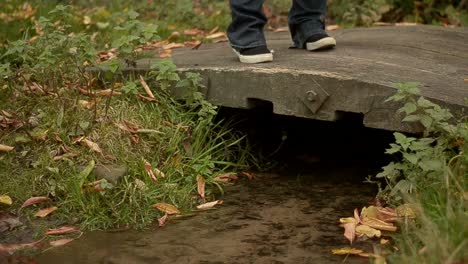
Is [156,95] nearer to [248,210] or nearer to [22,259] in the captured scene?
[248,210]

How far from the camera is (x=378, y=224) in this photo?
3.12 m

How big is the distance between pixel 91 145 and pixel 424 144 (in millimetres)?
1692

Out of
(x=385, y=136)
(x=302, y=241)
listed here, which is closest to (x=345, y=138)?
(x=385, y=136)

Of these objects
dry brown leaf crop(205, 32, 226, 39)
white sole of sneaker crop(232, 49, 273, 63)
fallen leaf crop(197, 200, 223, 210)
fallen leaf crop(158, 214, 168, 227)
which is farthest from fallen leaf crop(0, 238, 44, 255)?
dry brown leaf crop(205, 32, 226, 39)

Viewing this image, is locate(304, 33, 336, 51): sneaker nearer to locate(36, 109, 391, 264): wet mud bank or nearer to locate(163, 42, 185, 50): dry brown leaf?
locate(36, 109, 391, 264): wet mud bank

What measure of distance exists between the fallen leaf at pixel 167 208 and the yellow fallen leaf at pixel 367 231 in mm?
909

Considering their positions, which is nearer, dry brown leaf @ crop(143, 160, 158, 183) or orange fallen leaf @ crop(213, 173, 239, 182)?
dry brown leaf @ crop(143, 160, 158, 183)

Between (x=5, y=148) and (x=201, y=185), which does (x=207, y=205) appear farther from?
(x=5, y=148)

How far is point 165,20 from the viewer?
6430 mm

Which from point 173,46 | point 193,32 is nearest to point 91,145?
point 173,46

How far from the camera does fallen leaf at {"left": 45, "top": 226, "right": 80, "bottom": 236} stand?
3.18m

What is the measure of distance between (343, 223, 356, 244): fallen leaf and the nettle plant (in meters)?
0.24

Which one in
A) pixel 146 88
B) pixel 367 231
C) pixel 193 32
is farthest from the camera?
pixel 193 32

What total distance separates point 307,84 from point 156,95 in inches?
38.0
